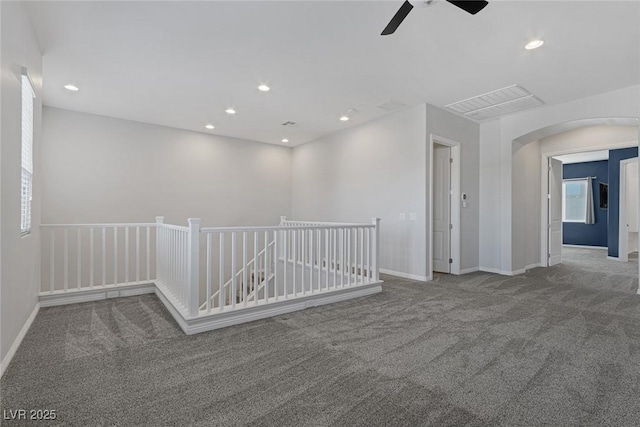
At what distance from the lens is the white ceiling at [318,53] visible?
8.87 ft

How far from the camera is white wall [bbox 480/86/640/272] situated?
4734mm

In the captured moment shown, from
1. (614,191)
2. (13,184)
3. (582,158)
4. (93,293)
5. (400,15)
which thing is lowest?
(93,293)

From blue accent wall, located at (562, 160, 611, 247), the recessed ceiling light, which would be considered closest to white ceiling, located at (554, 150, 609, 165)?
blue accent wall, located at (562, 160, 611, 247)

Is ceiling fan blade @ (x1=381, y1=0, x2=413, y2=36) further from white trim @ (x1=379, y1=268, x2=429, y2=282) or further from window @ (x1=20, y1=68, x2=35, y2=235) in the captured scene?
white trim @ (x1=379, y1=268, x2=429, y2=282)

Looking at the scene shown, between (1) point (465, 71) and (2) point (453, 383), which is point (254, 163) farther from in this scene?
(2) point (453, 383)

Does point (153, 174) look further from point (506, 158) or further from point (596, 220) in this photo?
point (596, 220)

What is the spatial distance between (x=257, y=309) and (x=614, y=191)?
9226 millimetres

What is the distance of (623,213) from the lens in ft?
24.4

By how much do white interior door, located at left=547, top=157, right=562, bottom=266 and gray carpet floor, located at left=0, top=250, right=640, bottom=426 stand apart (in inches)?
122

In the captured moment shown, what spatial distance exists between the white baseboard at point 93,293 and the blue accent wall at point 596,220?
12074 millimetres

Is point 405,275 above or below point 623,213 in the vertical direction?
below

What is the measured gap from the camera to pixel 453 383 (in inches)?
78.5

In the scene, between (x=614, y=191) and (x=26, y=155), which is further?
(x=614, y=191)

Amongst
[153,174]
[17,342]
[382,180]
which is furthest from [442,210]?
[17,342]
